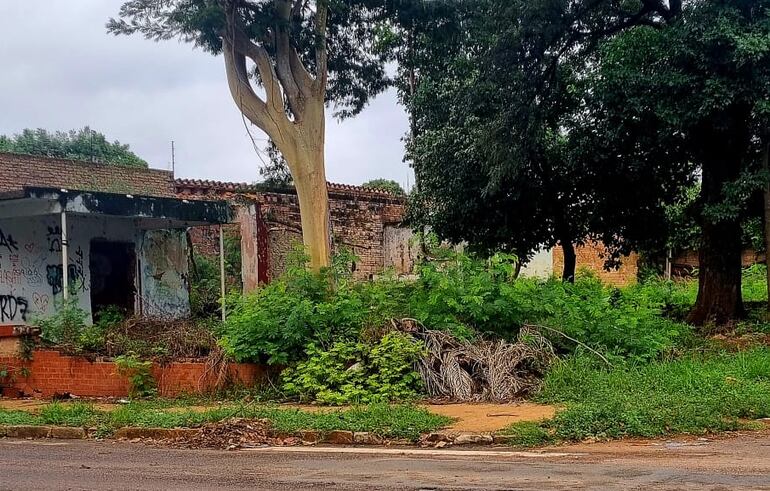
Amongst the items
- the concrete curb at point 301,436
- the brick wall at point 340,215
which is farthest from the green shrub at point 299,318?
the brick wall at point 340,215

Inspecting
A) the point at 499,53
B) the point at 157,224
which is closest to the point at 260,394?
the point at 157,224

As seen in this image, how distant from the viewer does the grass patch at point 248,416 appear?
898cm

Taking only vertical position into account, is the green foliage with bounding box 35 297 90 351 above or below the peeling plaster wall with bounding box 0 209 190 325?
below

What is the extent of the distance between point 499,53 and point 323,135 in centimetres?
397

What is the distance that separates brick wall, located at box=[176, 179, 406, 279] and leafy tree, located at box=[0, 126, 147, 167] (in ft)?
55.4

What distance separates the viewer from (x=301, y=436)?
895 cm

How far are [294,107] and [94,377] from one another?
5.63m

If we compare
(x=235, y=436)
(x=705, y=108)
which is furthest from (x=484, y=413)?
(x=705, y=108)

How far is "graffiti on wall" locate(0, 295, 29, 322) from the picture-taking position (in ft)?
45.9

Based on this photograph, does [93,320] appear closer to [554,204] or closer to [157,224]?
[157,224]

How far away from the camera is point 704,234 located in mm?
16281

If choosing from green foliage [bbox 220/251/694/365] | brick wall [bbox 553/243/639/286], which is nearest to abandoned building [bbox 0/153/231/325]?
green foliage [bbox 220/251/694/365]

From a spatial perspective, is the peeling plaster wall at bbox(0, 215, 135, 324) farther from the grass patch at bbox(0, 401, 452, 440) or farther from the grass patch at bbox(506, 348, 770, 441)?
the grass patch at bbox(506, 348, 770, 441)

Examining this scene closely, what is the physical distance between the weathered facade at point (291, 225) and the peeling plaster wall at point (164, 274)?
1.59 m
